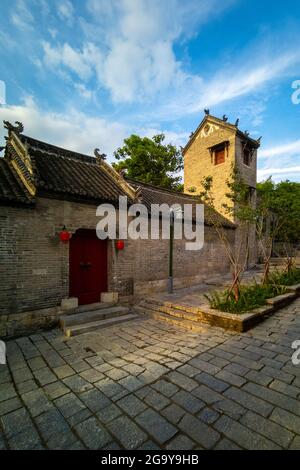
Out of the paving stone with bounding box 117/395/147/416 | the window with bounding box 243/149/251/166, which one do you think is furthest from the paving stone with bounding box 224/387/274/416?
the window with bounding box 243/149/251/166

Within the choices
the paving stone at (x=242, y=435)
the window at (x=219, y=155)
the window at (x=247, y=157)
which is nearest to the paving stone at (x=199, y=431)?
the paving stone at (x=242, y=435)

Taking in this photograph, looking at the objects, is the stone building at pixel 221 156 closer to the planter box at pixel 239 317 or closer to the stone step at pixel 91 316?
the planter box at pixel 239 317

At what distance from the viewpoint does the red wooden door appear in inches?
273

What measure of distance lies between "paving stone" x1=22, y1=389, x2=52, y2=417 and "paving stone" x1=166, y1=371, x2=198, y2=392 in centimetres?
175

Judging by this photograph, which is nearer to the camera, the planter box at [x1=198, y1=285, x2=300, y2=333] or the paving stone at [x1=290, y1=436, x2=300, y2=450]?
the paving stone at [x1=290, y1=436, x2=300, y2=450]

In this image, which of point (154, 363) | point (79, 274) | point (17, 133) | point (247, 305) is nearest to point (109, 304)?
point (79, 274)

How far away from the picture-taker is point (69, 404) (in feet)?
9.85

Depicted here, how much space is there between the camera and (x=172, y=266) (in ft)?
32.1

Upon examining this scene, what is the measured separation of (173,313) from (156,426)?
4.34m

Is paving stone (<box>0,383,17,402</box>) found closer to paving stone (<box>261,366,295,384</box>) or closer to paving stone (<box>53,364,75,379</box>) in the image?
paving stone (<box>53,364,75,379</box>)

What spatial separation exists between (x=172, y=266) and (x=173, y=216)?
2.18 m

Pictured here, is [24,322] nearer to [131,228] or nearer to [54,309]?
[54,309]

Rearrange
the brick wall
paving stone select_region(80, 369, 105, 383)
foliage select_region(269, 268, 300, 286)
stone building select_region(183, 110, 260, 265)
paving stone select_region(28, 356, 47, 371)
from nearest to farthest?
paving stone select_region(80, 369, 105, 383), paving stone select_region(28, 356, 47, 371), the brick wall, foliage select_region(269, 268, 300, 286), stone building select_region(183, 110, 260, 265)
